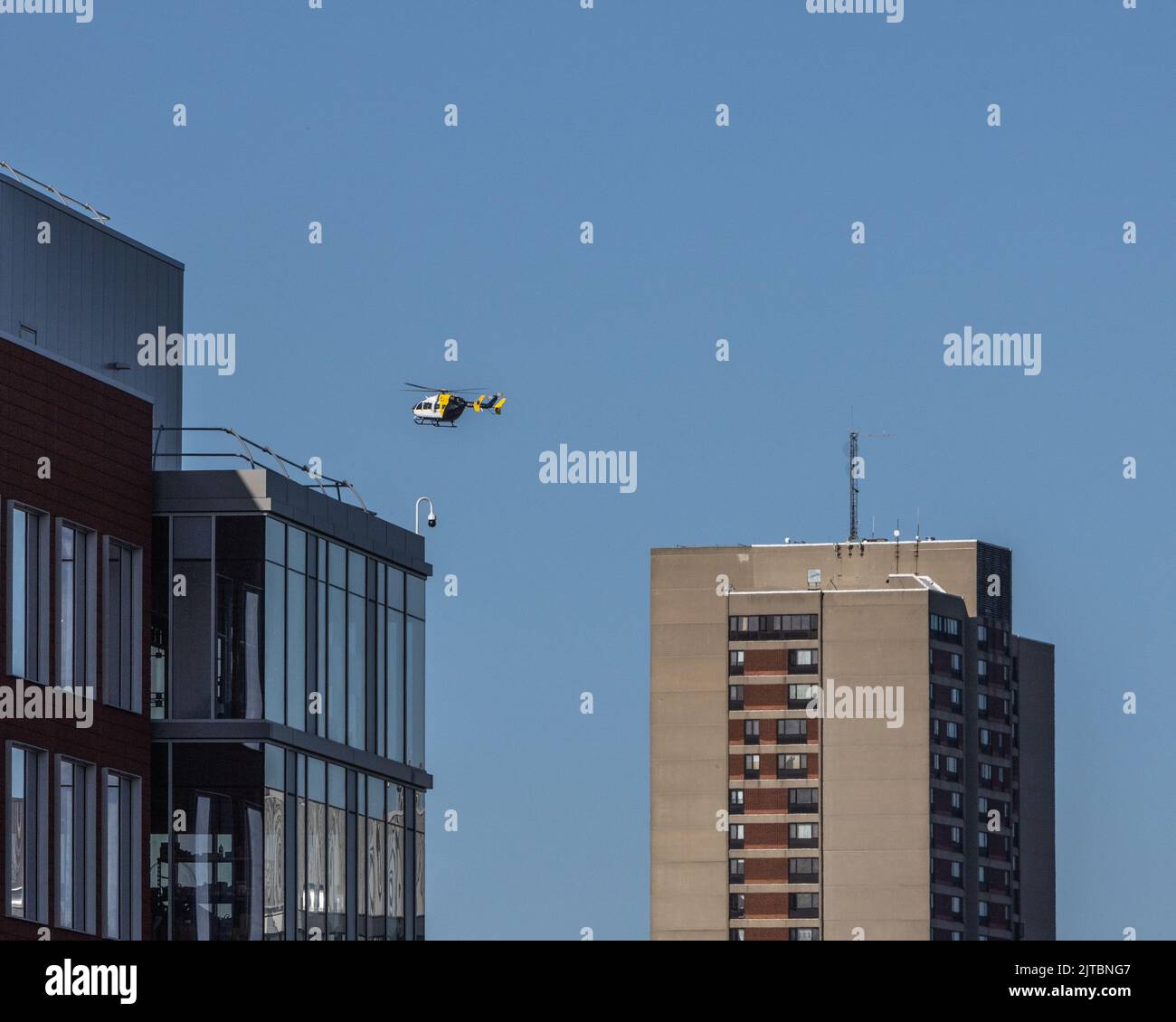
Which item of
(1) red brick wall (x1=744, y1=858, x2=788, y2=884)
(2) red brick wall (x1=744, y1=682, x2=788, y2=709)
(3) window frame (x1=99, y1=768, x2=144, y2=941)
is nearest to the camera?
(3) window frame (x1=99, y1=768, x2=144, y2=941)

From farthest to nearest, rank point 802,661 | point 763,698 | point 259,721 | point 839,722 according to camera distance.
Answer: point 763,698 < point 802,661 < point 839,722 < point 259,721

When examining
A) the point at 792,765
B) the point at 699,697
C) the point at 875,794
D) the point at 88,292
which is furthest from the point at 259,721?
the point at 792,765

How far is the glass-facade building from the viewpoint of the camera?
47.4m

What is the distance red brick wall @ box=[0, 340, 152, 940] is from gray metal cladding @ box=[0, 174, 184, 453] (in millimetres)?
1210

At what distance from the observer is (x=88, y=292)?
52.8 m

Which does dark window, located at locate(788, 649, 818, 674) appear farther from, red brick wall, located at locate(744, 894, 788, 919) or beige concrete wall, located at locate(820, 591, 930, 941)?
red brick wall, located at locate(744, 894, 788, 919)

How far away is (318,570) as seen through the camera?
2025 inches

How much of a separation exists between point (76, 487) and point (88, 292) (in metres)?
8.25

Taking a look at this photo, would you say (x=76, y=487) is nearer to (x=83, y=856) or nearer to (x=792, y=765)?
(x=83, y=856)

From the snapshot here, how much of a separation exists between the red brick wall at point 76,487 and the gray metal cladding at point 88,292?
47.6 inches

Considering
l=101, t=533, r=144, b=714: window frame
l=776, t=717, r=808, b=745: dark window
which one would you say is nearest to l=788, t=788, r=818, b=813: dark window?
l=776, t=717, r=808, b=745: dark window

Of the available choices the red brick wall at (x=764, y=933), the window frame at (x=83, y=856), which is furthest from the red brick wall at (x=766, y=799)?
the window frame at (x=83, y=856)
